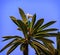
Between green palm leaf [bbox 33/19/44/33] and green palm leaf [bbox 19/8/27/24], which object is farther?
green palm leaf [bbox 19/8/27/24]

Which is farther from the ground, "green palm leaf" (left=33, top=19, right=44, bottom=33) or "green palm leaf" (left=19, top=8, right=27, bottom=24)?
"green palm leaf" (left=19, top=8, right=27, bottom=24)

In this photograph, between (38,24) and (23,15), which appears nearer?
(38,24)

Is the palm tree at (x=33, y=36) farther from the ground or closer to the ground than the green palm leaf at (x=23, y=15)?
closer to the ground

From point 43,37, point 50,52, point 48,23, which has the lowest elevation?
A: point 50,52

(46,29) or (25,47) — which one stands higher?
(46,29)

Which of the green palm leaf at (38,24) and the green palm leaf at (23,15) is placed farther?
the green palm leaf at (23,15)

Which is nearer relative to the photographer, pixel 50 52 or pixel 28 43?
pixel 28 43

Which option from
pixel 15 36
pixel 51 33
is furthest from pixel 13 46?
pixel 51 33

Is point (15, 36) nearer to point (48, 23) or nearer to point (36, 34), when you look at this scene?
point (36, 34)

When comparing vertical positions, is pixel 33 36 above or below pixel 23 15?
below

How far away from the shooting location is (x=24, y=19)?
15.8 m

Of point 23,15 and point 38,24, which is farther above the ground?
point 23,15

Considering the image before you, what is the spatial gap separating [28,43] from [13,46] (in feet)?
3.45

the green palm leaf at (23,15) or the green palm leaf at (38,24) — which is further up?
the green palm leaf at (23,15)
